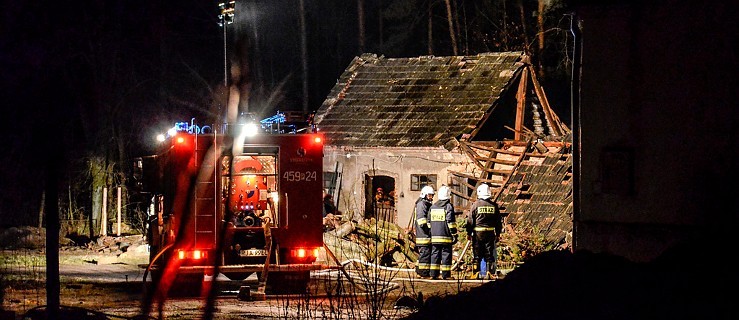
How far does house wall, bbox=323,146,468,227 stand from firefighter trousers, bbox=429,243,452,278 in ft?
29.8

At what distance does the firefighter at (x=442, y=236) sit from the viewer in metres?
18.4

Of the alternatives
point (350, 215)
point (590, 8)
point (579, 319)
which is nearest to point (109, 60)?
point (350, 215)

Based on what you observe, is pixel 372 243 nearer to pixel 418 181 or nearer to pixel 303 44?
pixel 418 181

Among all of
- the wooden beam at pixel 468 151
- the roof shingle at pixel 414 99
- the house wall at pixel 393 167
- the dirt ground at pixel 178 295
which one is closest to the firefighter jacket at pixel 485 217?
the dirt ground at pixel 178 295

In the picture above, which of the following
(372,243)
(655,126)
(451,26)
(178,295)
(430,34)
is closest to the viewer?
(655,126)

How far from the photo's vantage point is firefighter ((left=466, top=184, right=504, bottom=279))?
18.6m

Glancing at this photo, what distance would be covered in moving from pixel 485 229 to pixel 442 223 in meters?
0.79

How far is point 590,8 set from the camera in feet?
48.0

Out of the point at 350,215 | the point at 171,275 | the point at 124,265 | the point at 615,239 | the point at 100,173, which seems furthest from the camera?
the point at 100,173

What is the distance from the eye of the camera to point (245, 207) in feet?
57.0

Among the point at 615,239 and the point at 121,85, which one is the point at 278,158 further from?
the point at 121,85

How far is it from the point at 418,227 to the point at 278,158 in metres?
3.07

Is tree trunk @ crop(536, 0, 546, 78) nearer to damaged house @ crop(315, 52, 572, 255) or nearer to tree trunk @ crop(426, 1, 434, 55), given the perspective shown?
tree trunk @ crop(426, 1, 434, 55)

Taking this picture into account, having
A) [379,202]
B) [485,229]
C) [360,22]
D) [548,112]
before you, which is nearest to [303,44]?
[360,22]
